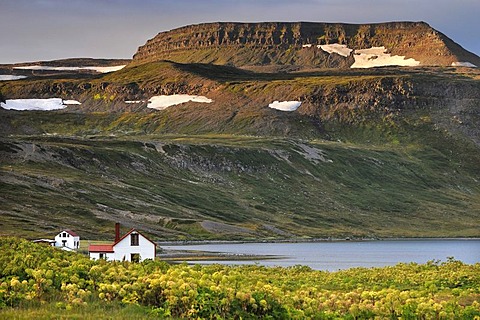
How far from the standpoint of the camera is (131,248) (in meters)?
80.0

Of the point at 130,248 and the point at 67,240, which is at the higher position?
the point at 67,240

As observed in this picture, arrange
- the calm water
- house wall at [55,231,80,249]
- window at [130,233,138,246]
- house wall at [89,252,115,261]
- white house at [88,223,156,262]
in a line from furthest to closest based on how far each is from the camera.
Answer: house wall at [55,231,80,249]
the calm water
window at [130,233,138,246]
house wall at [89,252,115,261]
white house at [88,223,156,262]

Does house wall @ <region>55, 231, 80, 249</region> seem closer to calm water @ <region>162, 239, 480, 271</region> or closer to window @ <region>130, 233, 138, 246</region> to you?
calm water @ <region>162, 239, 480, 271</region>

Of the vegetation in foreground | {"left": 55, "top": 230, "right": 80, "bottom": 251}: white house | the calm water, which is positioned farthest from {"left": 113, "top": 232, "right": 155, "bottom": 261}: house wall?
{"left": 55, "top": 230, "right": 80, "bottom": 251}: white house

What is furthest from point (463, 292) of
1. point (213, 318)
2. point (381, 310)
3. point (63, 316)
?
point (63, 316)

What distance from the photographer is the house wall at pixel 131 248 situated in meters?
79.3

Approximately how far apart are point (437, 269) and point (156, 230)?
131094mm

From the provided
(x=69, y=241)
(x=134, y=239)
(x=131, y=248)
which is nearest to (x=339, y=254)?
(x=69, y=241)

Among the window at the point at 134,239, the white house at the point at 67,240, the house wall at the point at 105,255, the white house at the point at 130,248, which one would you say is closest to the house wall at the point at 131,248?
the white house at the point at 130,248

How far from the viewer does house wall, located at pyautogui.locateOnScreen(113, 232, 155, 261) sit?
79312mm

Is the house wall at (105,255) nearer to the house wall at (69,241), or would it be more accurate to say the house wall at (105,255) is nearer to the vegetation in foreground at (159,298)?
the vegetation in foreground at (159,298)

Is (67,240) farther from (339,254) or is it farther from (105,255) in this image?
(105,255)

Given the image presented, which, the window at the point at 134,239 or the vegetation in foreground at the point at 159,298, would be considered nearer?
the vegetation in foreground at the point at 159,298

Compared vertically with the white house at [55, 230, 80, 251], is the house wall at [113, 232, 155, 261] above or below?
below
